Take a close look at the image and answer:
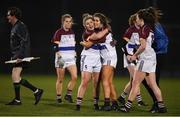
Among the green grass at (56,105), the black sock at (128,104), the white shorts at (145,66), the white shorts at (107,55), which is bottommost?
the green grass at (56,105)

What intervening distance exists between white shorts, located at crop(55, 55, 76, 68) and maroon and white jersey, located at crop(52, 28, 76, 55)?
0.34ft

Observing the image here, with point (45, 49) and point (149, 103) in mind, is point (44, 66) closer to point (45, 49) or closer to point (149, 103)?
point (45, 49)

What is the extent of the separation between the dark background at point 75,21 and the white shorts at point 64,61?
8.79 m

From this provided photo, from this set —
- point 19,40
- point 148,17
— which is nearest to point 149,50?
point 148,17

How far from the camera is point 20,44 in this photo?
13.0 m

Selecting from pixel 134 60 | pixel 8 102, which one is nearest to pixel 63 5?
pixel 8 102

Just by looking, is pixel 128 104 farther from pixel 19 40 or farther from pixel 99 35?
pixel 19 40

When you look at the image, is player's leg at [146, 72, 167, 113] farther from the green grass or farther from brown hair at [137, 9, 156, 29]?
brown hair at [137, 9, 156, 29]

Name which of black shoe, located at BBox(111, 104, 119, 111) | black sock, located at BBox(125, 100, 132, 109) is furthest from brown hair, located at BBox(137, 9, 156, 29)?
black shoe, located at BBox(111, 104, 119, 111)

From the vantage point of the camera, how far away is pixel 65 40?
13.7 m

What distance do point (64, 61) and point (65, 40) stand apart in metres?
0.43

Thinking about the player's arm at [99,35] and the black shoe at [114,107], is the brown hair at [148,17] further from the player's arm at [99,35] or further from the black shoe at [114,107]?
the black shoe at [114,107]

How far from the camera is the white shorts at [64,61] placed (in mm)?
13570

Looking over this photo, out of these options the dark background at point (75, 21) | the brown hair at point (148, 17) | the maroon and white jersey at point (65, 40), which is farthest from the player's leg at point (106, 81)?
the dark background at point (75, 21)
